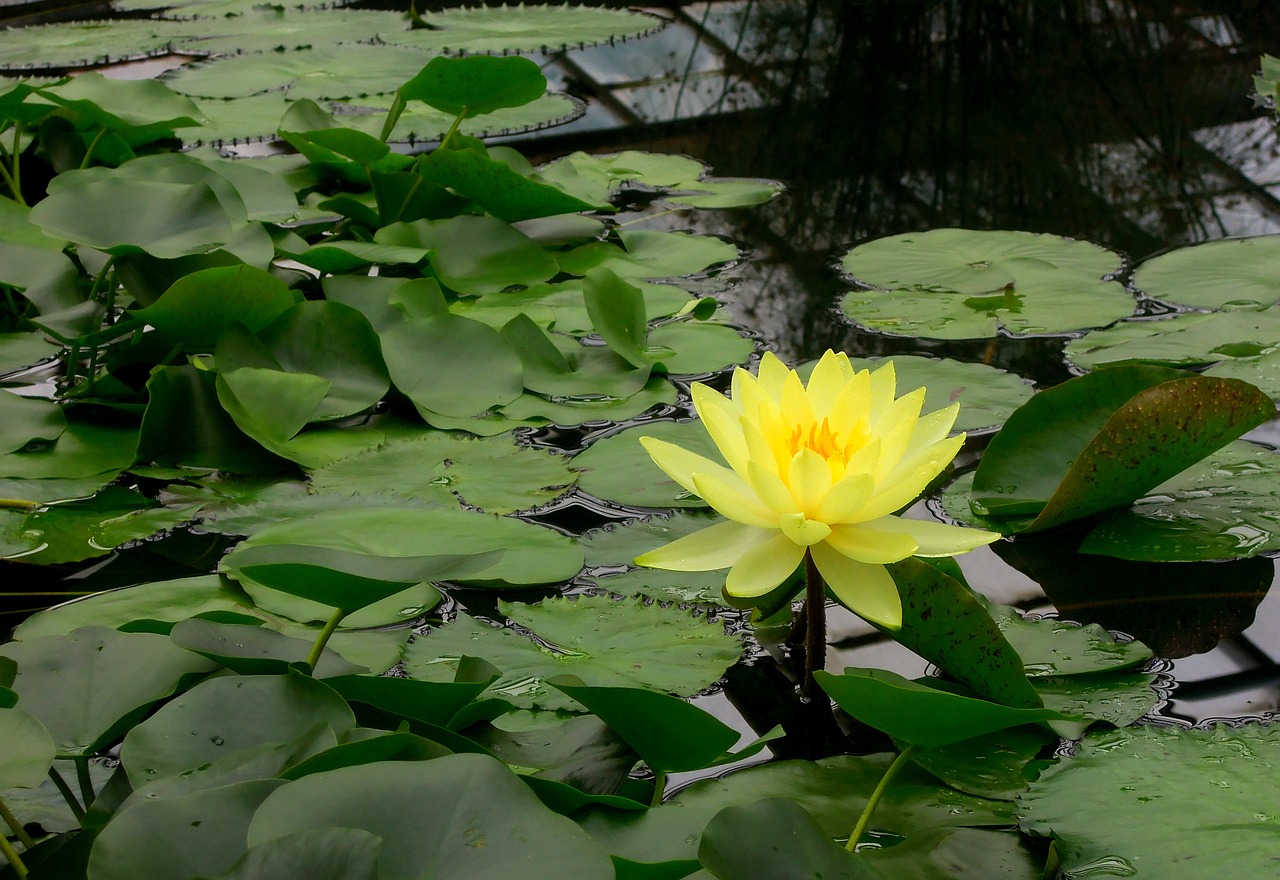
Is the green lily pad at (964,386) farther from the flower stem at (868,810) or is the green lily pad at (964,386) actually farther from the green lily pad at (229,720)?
the green lily pad at (229,720)

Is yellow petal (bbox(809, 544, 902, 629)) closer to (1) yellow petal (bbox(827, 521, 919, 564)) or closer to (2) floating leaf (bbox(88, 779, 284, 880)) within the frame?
(1) yellow petal (bbox(827, 521, 919, 564))

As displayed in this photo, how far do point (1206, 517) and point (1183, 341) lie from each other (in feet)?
1.43

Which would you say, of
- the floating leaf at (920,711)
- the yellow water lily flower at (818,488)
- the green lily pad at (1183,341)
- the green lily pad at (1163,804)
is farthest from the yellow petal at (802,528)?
the green lily pad at (1183,341)

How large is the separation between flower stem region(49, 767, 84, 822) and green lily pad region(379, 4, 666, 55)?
2497 mm

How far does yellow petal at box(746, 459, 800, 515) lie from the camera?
80 cm

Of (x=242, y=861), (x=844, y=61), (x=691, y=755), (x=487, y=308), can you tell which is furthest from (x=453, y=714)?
(x=844, y=61)

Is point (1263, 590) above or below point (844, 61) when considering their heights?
below

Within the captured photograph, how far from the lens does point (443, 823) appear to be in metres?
0.61

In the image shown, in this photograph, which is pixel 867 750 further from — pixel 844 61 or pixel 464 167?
pixel 844 61

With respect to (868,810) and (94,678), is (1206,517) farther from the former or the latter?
(94,678)

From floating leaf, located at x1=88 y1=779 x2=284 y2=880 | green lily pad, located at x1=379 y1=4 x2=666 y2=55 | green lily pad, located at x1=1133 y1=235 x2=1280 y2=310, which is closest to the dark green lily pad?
floating leaf, located at x1=88 y1=779 x2=284 y2=880

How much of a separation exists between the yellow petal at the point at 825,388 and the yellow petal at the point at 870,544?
94mm

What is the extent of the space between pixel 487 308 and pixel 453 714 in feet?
3.35

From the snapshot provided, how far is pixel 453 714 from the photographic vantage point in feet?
2.71
